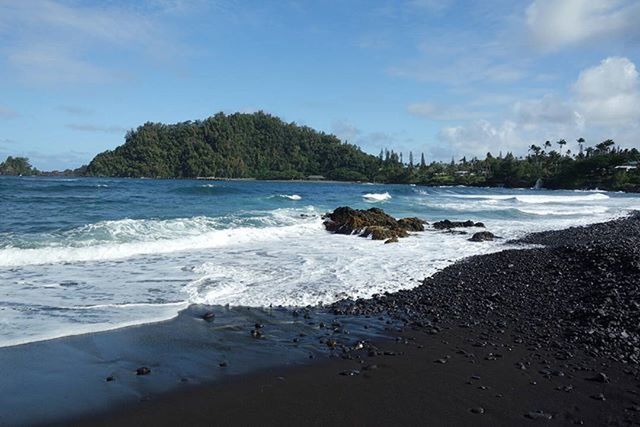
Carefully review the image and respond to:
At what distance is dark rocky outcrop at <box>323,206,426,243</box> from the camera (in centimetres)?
2048

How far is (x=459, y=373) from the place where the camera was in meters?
6.11

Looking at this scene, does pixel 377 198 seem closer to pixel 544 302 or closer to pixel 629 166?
pixel 544 302

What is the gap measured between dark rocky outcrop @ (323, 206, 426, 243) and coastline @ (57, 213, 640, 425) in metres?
10.3

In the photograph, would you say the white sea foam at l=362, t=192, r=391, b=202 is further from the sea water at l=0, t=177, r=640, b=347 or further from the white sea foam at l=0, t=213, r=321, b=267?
the white sea foam at l=0, t=213, r=321, b=267

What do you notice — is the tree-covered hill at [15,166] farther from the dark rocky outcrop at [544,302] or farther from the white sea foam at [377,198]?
the dark rocky outcrop at [544,302]

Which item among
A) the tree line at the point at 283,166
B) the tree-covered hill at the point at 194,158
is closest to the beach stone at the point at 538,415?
the tree line at the point at 283,166

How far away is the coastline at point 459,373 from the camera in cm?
500

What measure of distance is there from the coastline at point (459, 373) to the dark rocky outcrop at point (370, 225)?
33.7 feet

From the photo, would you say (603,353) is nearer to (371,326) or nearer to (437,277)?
(371,326)

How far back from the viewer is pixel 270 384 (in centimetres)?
575

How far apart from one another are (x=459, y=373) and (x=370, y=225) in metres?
16.4

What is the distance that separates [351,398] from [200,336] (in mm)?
2981

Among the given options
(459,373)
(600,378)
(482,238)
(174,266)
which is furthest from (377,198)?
(600,378)

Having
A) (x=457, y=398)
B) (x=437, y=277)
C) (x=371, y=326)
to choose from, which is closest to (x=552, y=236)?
(x=437, y=277)
